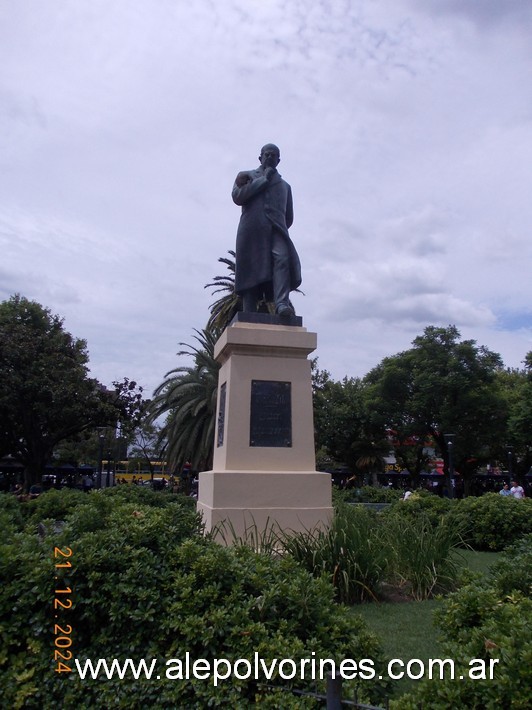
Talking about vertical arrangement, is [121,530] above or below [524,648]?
above

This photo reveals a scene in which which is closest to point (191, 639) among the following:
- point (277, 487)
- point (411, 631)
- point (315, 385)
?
point (411, 631)

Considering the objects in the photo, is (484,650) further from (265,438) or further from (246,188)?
(246,188)

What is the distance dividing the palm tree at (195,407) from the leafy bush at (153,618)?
834 inches

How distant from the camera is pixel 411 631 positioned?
4.73 metres

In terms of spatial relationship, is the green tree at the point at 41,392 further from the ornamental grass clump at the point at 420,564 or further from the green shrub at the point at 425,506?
the ornamental grass clump at the point at 420,564

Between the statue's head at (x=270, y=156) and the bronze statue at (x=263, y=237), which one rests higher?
the statue's head at (x=270, y=156)

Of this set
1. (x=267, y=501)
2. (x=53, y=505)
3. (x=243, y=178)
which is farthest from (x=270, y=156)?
(x=53, y=505)

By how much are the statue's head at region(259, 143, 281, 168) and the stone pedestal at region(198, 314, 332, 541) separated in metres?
2.52

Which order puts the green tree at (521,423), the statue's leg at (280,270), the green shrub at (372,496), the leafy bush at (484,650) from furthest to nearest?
the green tree at (521,423) < the green shrub at (372,496) < the statue's leg at (280,270) < the leafy bush at (484,650)

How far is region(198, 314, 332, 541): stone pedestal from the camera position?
285 inches

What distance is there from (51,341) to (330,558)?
24888 millimetres

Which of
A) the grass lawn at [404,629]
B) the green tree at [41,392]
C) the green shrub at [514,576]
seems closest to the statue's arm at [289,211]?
the grass lawn at [404,629]

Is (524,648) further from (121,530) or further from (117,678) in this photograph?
(121,530)

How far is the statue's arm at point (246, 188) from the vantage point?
8867 millimetres
